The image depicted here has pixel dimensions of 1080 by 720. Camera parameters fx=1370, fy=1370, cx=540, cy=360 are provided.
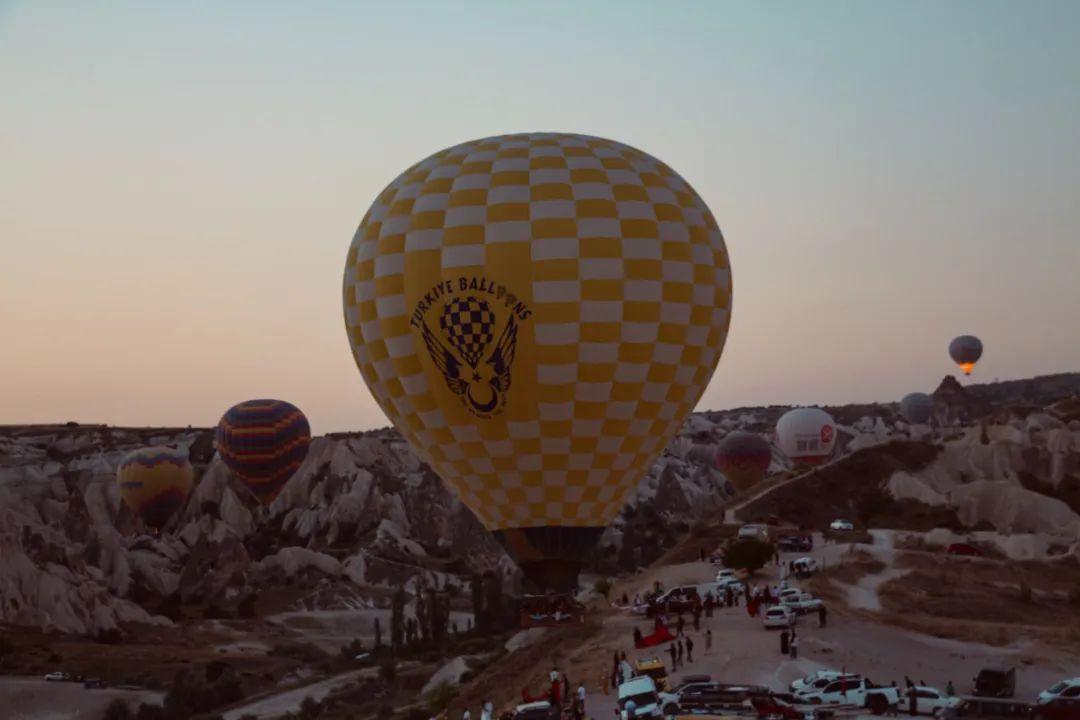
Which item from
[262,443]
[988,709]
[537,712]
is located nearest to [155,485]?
[262,443]

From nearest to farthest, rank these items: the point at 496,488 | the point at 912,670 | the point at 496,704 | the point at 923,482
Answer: the point at 496,488 < the point at 912,670 < the point at 496,704 < the point at 923,482

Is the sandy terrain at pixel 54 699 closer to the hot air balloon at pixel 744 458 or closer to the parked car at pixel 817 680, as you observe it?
the hot air balloon at pixel 744 458

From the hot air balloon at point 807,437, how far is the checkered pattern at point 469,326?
2222 inches

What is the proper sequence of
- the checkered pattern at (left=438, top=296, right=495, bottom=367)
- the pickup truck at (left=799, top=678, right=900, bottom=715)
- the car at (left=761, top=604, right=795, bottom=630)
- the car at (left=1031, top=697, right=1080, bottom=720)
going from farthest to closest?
the car at (left=761, top=604, right=795, bottom=630)
the pickup truck at (left=799, top=678, right=900, bottom=715)
the car at (left=1031, top=697, right=1080, bottom=720)
the checkered pattern at (left=438, top=296, right=495, bottom=367)

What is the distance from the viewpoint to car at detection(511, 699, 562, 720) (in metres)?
27.3

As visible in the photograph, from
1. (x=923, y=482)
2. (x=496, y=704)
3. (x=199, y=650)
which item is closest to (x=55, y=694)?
(x=199, y=650)

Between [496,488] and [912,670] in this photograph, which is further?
[912,670]

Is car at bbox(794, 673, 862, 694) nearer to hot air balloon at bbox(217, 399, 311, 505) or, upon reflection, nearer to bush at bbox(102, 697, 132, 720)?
bush at bbox(102, 697, 132, 720)

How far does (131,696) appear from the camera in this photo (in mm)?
58500

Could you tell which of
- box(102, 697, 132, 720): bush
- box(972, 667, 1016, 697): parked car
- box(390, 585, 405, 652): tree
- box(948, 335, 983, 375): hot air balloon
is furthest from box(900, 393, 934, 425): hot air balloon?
box(972, 667, 1016, 697): parked car

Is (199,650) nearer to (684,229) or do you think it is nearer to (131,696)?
(131,696)

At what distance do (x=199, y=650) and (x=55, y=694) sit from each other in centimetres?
1558

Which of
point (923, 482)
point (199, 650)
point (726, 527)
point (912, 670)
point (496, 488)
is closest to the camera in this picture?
point (496, 488)

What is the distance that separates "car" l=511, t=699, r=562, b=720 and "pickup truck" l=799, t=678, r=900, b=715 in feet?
16.9
